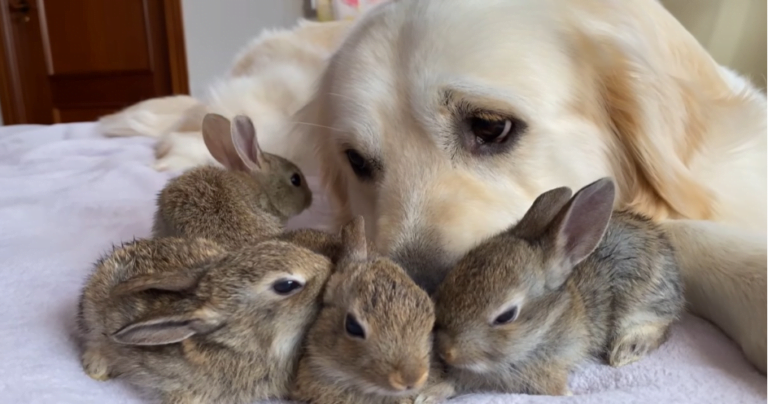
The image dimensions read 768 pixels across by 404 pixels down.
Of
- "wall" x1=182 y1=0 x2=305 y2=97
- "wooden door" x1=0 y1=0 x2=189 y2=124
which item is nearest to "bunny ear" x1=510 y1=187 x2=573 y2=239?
"wall" x1=182 y1=0 x2=305 y2=97

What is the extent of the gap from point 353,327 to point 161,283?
27 centimetres

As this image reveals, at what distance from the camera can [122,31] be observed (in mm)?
5965

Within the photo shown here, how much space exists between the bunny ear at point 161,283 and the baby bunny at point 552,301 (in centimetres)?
37

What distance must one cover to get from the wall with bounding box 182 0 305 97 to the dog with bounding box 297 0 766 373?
13.3ft

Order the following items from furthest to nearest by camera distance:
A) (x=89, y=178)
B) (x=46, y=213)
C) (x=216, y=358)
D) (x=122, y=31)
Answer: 1. (x=122, y=31)
2. (x=89, y=178)
3. (x=46, y=213)
4. (x=216, y=358)

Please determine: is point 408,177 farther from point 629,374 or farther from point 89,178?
point 89,178

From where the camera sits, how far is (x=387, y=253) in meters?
1.17

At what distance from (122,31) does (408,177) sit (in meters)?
5.49

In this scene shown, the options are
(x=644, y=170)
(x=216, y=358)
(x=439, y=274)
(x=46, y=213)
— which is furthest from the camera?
(x=46, y=213)

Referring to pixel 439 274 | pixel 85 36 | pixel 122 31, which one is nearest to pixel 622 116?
pixel 439 274

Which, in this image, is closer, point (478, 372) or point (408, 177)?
point (478, 372)

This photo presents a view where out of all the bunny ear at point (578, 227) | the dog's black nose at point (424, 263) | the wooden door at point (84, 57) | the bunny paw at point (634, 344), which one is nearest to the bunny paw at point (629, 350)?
the bunny paw at point (634, 344)

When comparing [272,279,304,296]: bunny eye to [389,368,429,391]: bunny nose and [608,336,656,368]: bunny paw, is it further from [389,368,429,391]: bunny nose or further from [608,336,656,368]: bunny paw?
[608,336,656,368]: bunny paw

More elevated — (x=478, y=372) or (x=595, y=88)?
(x=595, y=88)
